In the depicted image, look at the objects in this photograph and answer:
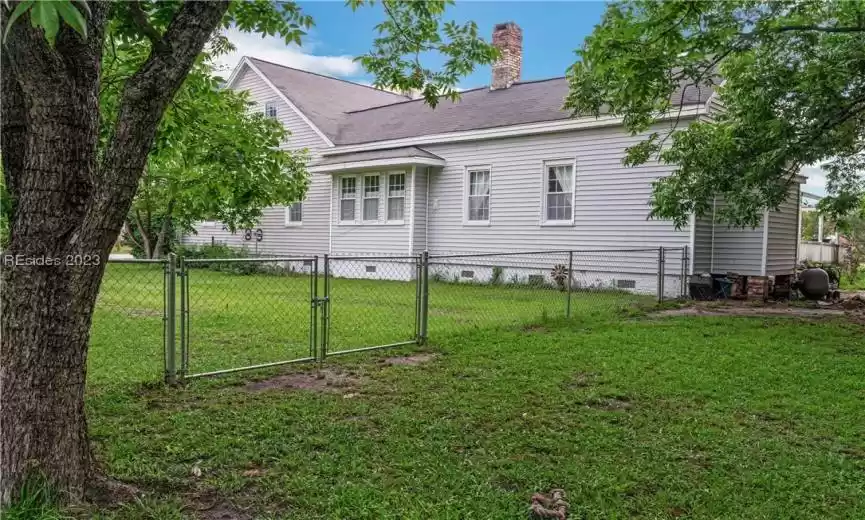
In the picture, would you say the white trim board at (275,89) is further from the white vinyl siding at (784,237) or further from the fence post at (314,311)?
the fence post at (314,311)

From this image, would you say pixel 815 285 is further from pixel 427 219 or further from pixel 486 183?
pixel 427 219

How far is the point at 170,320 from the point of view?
4906 millimetres

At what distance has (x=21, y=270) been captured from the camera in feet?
8.59

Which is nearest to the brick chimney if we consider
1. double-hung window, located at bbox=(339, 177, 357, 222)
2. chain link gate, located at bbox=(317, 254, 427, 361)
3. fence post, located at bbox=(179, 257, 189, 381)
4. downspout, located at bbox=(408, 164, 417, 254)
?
downspout, located at bbox=(408, 164, 417, 254)

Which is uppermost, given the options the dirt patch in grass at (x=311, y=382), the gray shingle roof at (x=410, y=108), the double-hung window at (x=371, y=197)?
the gray shingle roof at (x=410, y=108)

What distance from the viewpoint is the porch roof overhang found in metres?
15.5

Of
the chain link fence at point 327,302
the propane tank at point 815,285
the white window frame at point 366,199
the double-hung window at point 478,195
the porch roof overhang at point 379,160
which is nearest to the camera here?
the chain link fence at point 327,302

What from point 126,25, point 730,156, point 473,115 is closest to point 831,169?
point 730,156

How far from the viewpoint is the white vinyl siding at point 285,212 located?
18.3m

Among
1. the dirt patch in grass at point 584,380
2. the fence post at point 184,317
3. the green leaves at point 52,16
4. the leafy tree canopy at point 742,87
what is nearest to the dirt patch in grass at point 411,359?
the dirt patch in grass at point 584,380

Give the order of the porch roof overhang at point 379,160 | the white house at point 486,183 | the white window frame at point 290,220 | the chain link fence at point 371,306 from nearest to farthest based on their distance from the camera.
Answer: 1. the chain link fence at point 371,306
2. the white house at point 486,183
3. the porch roof overhang at point 379,160
4. the white window frame at point 290,220

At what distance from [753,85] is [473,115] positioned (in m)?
8.14

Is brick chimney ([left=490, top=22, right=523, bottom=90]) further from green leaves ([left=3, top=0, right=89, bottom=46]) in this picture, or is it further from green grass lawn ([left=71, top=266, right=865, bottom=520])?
green leaves ([left=3, top=0, right=89, bottom=46])

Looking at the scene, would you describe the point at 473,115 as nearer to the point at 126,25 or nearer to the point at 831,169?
the point at 831,169
